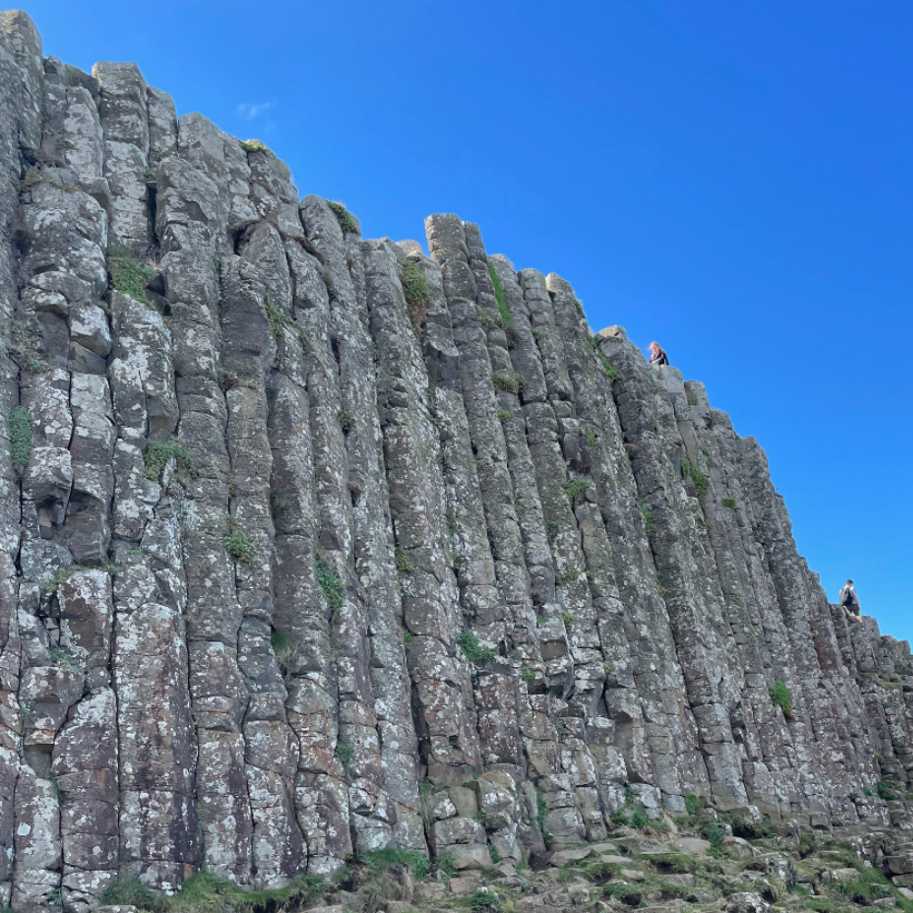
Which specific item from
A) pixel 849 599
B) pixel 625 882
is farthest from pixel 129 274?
pixel 849 599

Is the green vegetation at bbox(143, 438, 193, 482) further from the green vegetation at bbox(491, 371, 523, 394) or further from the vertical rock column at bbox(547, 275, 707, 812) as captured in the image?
the green vegetation at bbox(491, 371, 523, 394)

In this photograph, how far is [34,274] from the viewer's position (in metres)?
21.4

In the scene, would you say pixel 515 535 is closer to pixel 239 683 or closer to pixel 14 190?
pixel 239 683

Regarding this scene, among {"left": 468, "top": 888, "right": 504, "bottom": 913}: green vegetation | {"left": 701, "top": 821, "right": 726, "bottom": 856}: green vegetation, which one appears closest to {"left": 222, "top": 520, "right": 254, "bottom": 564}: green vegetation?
{"left": 468, "top": 888, "right": 504, "bottom": 913}: green vegetation

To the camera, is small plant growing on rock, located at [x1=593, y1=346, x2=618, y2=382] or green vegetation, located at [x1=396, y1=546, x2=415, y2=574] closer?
green vegetation, located at [x1=396, y1=546, x2=415, y2=574]

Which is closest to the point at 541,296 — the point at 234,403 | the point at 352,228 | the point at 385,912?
the point at 352,228

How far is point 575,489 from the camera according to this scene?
115 feet

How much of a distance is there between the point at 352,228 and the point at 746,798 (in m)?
21.3

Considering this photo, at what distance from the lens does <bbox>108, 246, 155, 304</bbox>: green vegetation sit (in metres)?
22.9

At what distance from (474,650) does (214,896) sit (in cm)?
1083

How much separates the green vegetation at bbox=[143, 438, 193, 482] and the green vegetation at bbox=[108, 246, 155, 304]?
331 centimetres

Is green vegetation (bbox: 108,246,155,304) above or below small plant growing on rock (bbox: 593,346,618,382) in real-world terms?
below

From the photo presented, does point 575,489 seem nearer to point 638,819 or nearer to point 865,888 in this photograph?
point 638,819

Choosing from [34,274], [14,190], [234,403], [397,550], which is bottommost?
[397,550]
